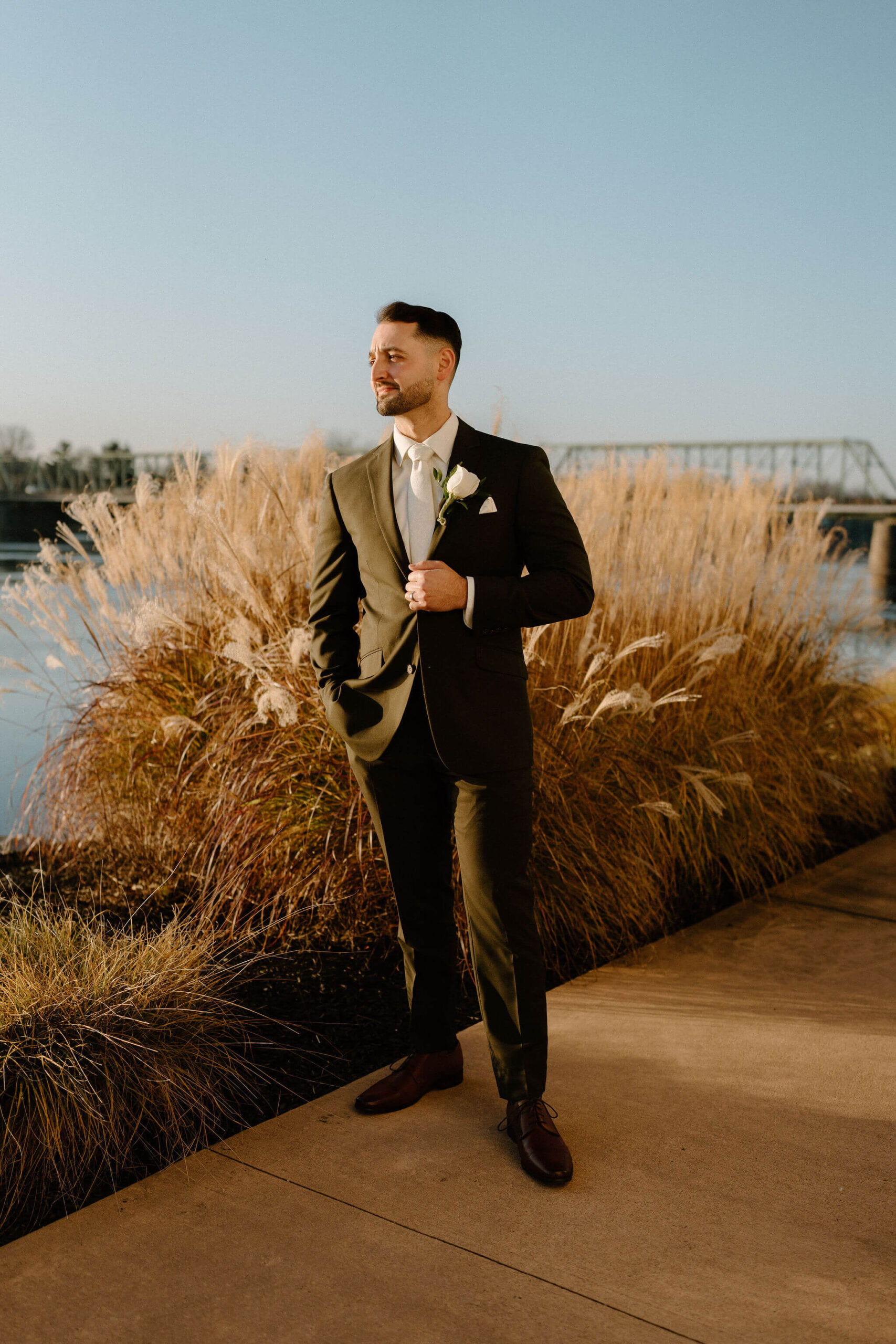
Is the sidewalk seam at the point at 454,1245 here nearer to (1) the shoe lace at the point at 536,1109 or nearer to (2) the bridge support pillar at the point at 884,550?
(1) the shoe lace at the point at 536,1109

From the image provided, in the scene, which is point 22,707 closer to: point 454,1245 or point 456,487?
point 456,487

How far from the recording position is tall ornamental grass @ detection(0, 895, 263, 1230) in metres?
2.31

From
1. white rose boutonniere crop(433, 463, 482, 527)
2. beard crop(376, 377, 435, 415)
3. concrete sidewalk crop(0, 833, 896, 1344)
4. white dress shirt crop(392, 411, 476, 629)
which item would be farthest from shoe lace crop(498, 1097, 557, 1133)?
beard crop(376, 377, 435, 415)

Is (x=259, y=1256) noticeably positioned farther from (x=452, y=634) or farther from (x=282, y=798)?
(x=282, y=798)

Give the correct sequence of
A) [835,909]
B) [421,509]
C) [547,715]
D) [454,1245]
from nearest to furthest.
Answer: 1. [454,1245]
2. [421,509]
3. [547,715]
4. [835,909]

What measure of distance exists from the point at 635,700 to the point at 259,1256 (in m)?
2.12

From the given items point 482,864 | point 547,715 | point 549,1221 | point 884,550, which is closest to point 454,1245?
point 549,1221

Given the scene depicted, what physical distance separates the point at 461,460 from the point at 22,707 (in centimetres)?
340

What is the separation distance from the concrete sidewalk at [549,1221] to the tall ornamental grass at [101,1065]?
12 cm

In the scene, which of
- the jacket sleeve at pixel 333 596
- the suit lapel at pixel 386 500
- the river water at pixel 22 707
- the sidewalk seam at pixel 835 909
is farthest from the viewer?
the river water at pixel 22 707

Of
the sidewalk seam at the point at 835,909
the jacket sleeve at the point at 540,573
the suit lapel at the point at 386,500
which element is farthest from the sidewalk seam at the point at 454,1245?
the sidewalk seam at the point at 835,909

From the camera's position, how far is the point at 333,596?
279 centimetres

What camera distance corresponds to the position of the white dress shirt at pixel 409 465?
8.44 ft

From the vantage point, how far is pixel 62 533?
17.6 feet
